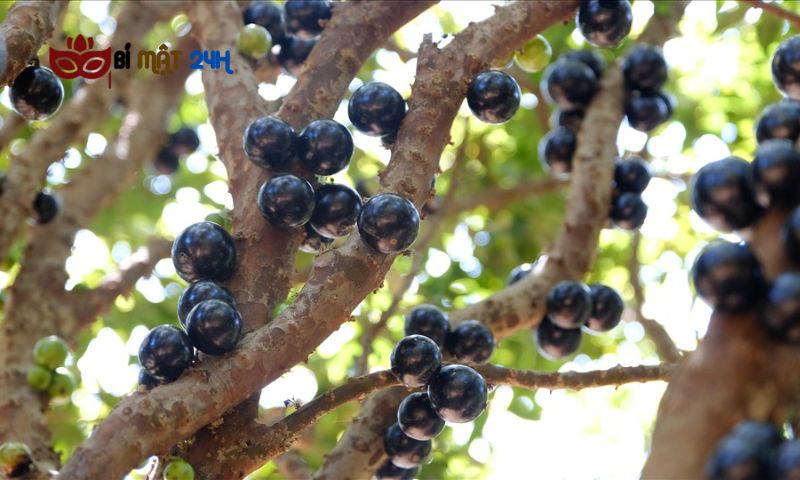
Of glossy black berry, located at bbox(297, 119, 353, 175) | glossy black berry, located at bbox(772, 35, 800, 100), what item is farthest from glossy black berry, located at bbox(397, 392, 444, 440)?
glossy black berry, located at bbox(772, 35, 800, 100)

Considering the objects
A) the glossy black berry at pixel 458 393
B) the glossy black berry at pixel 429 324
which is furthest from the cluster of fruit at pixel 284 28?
the glossy black berry at pixel 458 393

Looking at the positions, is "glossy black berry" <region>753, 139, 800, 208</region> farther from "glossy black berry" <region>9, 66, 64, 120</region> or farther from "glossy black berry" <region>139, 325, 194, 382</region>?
"glossy black berry" <region>9, 66, 64, 120</region>

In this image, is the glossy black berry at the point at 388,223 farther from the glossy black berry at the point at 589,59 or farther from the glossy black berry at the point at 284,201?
the glossy black berry at the point at 589,59

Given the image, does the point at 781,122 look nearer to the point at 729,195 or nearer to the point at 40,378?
the point at 729,195

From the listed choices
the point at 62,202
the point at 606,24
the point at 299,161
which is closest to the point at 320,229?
the point at 299,161

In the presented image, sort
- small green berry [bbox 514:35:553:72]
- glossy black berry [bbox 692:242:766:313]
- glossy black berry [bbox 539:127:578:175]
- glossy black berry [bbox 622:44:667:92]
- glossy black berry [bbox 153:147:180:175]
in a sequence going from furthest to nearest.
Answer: glossy black berry [bbox 153:147:180:175], glossy black berry [bbox 539:127:578:175], glossy black berry [bbox 622:44:667:92], small green berry [bbox 514:35:553:72], glossy black berry [bbox 692:242:766:313]

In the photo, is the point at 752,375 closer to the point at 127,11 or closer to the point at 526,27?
the point at 526,27

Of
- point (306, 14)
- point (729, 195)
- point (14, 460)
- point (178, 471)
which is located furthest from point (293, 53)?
point (729, 195)
